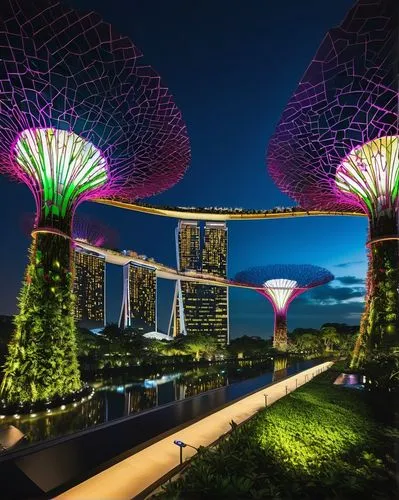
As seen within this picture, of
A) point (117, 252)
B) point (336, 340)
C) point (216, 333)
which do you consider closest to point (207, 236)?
point (216, 333)

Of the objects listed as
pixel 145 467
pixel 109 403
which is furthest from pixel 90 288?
pixel 145 467

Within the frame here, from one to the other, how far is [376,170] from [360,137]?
1.81 meters

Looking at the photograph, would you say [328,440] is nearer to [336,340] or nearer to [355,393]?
[355,393]

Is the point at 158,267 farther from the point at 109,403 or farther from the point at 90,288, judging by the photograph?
the point at 109,403

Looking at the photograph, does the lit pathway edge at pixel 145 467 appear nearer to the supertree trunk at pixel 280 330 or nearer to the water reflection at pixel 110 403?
the water reflection at pixel 110 403

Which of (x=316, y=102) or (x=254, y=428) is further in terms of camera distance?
(x=316, y=102)

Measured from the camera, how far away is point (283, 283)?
175 feet

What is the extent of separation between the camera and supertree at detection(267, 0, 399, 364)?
13492 mm

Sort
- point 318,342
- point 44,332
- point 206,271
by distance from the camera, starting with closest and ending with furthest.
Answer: point 44,332 < point 318,342 < point 206,271

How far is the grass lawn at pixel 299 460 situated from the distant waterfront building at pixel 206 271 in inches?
3860

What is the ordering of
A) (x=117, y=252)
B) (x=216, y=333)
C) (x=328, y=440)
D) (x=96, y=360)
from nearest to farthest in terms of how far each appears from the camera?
(x=328, y=440)
(x=96, y=360)
(x=117, y=252)
(x=216, y=333)

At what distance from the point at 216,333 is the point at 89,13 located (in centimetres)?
10467

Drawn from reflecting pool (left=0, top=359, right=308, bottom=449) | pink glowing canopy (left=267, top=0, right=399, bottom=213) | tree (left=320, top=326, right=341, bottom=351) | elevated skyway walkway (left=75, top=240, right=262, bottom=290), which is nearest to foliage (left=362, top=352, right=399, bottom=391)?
reflecting pool (left=0, top=359, right=308, bottom=449)

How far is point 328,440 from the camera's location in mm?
8078
